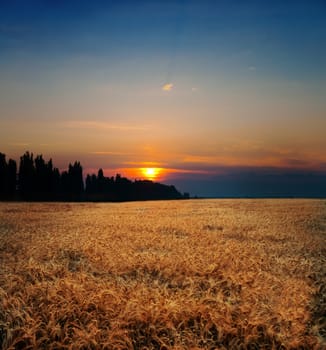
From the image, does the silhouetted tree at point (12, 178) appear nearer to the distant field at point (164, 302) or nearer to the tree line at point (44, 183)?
the tree line at point (44, 183)

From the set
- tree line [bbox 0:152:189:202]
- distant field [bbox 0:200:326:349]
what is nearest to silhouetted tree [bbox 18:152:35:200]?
tree line [bbox 0:152:189:202]

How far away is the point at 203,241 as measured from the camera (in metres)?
11.9

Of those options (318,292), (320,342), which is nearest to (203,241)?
(318,292)

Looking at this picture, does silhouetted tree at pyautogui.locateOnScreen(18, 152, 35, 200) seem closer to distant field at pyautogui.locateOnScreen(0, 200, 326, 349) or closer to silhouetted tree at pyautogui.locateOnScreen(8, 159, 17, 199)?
silhouetted tree at pyautogui.locateOnScreen(8, 159, 17, 199)

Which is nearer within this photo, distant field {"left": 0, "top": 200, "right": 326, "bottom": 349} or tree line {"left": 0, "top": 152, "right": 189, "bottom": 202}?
distant field {"left": 0, "top": 200, "right": 326, "bottom": 349}

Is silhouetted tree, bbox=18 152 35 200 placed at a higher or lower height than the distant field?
higher

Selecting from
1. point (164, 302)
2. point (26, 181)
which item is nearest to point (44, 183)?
point (26, 181)

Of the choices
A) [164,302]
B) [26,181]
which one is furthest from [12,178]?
[164,302]

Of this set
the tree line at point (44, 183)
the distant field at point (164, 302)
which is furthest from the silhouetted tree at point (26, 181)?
the distant field at point (164, 302)

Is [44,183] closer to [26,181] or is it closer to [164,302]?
[26,181]

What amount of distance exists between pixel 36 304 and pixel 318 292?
5428mm

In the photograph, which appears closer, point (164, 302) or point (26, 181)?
point (164, 302)

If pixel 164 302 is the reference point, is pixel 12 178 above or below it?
above

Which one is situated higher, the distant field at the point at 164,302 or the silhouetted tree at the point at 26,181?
the silhouetted tree at the point at 26,181
